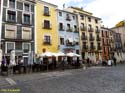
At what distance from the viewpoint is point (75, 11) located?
4519 centimetres

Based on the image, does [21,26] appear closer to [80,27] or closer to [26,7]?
[26,7]

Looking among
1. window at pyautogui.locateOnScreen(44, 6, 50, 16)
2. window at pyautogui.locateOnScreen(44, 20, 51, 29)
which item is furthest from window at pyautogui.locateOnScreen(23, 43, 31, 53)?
window at pyautogui.locateOnScreen(44, 6, 50, 16)

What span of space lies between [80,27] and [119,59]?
887 inches

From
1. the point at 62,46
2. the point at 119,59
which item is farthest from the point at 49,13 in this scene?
the point at 119,59

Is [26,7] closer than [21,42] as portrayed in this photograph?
No

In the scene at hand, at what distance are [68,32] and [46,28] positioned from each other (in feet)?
21.5

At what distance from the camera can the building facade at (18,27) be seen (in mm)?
29453

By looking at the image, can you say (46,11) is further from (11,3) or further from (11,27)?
(11,27)

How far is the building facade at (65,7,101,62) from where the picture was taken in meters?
44.0

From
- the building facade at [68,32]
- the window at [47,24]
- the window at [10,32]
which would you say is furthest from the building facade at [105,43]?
the window at [10,32]

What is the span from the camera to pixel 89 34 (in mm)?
46531

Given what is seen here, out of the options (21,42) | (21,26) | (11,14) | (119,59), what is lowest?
(119,59)

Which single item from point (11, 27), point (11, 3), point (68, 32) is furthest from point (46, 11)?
point (11, 27)

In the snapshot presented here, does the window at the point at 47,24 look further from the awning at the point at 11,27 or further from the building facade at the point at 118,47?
the building facade at the point at 118,47
